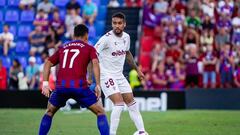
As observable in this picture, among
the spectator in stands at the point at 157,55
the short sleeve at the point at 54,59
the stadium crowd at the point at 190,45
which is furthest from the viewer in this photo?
the spectator in stands at the point at 157,55

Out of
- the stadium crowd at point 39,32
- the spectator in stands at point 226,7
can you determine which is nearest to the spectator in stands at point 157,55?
the spectator in stands at point 226,7

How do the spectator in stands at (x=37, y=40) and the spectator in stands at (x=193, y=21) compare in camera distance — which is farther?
the spectator in stands at (x=37, y=40)

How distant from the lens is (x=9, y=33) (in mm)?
29594

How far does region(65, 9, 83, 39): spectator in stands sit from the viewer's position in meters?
28.8

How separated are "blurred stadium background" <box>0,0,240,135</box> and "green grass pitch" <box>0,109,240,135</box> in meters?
0.55

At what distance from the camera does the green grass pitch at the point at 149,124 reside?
15647 millimetres

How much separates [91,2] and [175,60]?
5068 mm

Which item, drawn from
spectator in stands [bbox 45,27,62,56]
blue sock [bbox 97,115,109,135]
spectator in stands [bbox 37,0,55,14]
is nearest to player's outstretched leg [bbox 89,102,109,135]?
blue sock [bbox 97,115,109,135]

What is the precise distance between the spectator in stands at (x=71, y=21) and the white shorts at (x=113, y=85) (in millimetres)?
14748

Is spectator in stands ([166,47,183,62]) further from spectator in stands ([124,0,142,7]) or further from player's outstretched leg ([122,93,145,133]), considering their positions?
player's outstretched leg ([122,93,145,133])

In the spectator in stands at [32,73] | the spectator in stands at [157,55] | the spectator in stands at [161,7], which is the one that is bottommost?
the spectator in stands at [32,73]

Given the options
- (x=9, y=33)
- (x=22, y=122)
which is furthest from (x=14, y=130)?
(x=9, y=33)

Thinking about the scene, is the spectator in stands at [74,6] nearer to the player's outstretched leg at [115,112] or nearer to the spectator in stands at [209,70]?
the spectator in stands at [209,70]

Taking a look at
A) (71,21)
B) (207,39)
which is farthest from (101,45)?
(71,21)
